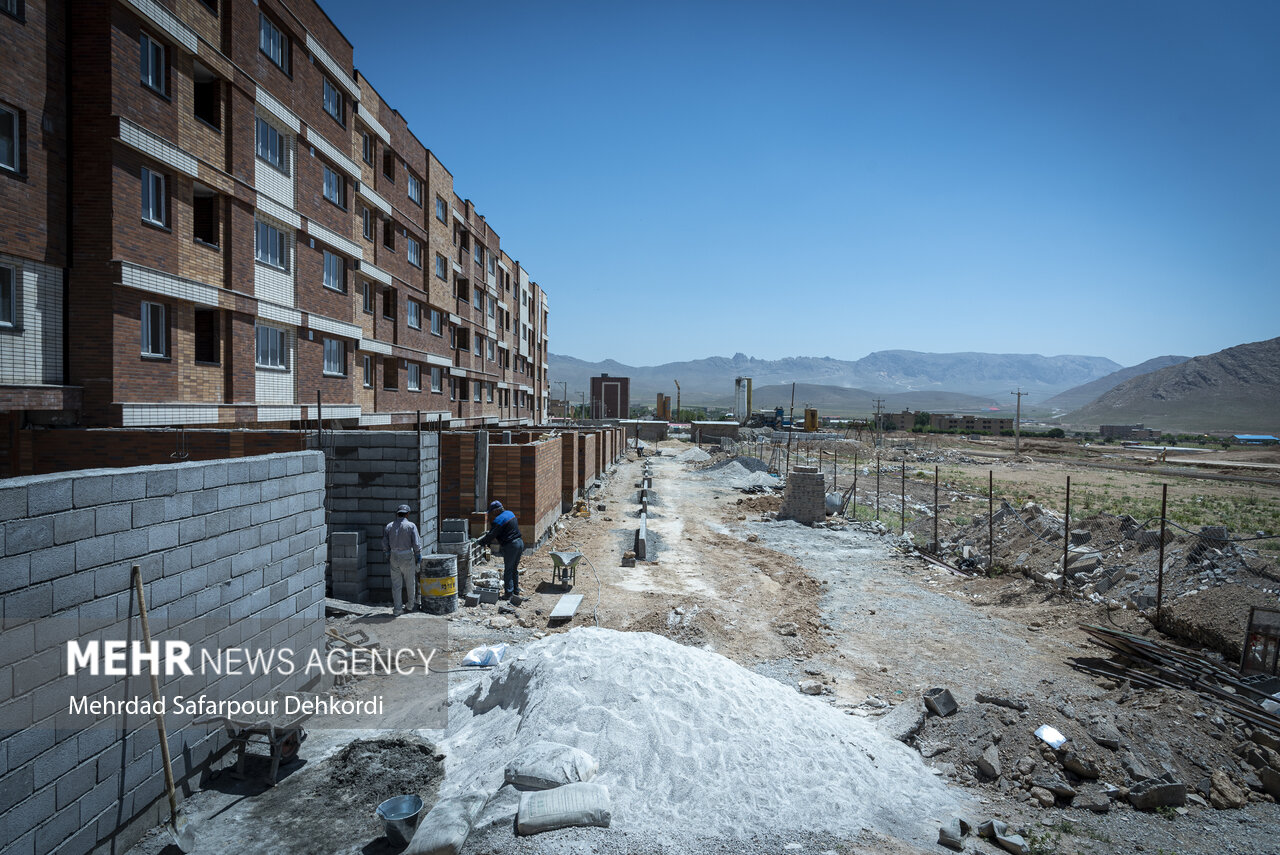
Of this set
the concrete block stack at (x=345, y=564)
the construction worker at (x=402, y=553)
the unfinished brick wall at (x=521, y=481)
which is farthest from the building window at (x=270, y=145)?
the construction worker at (x=402, y=553)

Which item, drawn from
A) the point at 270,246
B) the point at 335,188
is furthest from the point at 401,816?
the point at 335,188

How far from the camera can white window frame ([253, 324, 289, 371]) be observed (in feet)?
52.5

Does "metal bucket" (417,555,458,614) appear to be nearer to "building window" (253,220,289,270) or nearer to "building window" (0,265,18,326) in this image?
"building window" (0,265,18,326)

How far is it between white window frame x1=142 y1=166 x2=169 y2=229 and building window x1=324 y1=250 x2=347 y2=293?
19.5ft

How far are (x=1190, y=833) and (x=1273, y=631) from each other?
13.8ft

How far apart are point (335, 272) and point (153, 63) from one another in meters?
7.48

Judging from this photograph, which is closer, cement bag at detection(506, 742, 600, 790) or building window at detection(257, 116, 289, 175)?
cement bag at detection(506, 742, 600, 790)

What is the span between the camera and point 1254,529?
1808 centimetres

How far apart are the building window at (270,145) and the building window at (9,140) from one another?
209 inches

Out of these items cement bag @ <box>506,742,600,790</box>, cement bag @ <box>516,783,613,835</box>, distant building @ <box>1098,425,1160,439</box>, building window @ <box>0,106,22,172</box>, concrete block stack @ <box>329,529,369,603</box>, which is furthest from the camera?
distant building @ <box>1098,425,1160,439</box>

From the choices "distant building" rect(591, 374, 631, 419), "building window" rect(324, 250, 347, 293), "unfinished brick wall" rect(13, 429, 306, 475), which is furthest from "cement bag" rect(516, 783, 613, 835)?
"distant building" rect(591, 374, 631, 419)

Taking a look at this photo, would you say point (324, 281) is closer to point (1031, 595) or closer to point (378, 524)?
point (378, 524)

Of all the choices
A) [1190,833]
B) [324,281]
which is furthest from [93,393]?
[1190,833]

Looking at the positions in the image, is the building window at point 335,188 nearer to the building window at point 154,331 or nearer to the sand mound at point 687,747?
the building window at point 154,331
